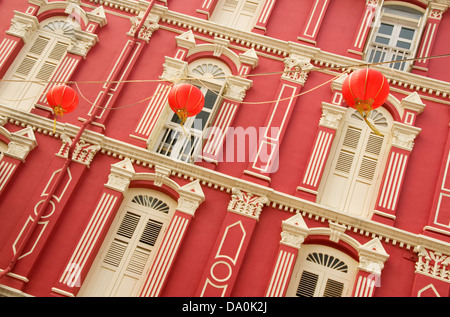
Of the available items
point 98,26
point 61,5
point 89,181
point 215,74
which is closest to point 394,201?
point 215,74

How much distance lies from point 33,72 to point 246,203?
498 cm

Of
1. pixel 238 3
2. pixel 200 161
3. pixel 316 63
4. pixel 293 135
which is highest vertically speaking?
pixel 238 3

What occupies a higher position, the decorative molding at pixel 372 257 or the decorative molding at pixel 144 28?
the decorative molding at pixel 144 28

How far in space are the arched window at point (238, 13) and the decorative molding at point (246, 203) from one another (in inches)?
154

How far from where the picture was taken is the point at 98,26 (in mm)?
10336

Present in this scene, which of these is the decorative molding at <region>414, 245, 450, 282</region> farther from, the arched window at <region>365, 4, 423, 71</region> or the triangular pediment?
the triangular pediment

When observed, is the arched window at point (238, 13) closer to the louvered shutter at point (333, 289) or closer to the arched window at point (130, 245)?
the arched window at point (130, 245)

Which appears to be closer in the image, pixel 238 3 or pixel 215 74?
pixel 215 74

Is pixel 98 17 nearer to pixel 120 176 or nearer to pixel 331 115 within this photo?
pixel 120 176

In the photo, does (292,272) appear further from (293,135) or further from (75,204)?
(75,204)

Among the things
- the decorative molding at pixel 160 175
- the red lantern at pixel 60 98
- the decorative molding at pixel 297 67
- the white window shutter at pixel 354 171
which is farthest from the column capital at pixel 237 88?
the red lantern at pixel 60 98

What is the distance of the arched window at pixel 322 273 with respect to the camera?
8148mm
